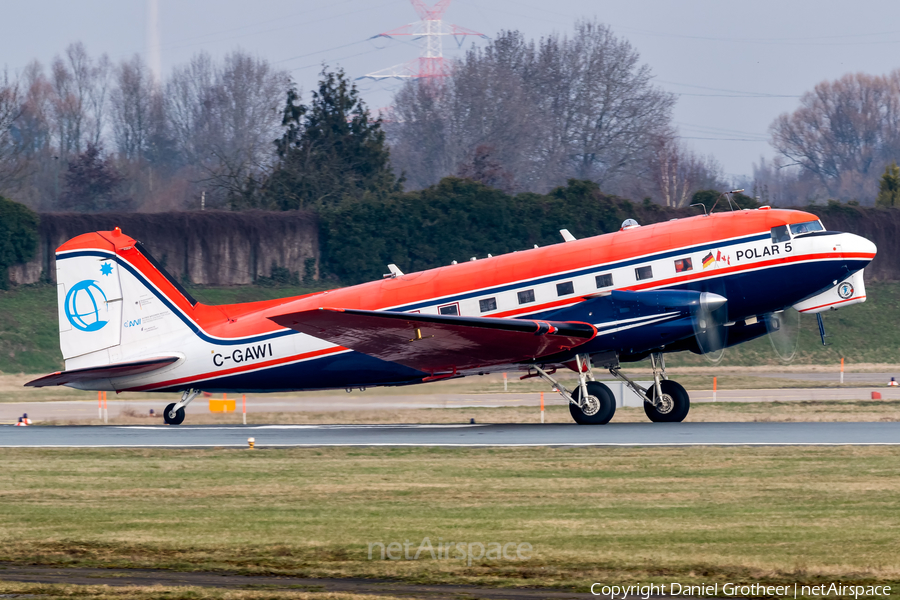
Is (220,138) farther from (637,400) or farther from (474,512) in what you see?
(474,512)

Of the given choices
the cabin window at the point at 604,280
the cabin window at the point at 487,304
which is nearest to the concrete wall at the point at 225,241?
the cabin window at the point at 487,304

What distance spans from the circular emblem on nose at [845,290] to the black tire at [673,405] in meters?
4.34

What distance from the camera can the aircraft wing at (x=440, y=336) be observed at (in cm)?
2322

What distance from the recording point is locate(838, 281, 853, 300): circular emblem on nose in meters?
24.5

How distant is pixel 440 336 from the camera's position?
24125mm

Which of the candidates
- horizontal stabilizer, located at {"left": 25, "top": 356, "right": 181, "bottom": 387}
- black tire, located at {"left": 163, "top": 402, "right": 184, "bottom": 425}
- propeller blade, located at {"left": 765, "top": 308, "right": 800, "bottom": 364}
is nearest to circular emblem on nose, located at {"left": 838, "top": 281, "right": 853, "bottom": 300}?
propeller blade, located at {"left": 765, "top": 308, "right": 800, "bottom": 364}

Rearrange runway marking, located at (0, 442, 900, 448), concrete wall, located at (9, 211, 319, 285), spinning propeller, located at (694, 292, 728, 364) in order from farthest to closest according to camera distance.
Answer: concrete wall, located at (9, 211, 319, 285) → spinning propeller, located at (694, 292, 728, 364) → runway marking, located at (0, 442, 900, 448)

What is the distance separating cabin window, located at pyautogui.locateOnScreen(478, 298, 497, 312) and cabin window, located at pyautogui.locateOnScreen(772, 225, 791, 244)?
6.59m

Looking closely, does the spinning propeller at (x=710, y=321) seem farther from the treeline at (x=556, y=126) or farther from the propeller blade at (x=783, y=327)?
the treeline at (x=556, y=126)

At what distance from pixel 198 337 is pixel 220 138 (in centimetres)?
8597

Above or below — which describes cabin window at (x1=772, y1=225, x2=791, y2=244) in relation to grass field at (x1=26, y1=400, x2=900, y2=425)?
above

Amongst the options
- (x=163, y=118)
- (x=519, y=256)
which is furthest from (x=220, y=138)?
(x=519, y=256)

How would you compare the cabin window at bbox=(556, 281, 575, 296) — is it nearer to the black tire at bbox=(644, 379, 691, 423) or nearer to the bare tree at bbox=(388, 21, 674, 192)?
the black tire at bbox=(644, 379, 691, 423)

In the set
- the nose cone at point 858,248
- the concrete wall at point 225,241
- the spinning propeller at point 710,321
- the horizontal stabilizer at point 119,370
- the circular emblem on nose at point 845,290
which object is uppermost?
the concrete wall at point 225,241
